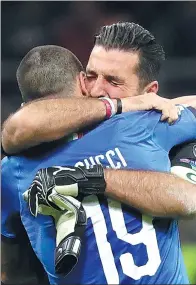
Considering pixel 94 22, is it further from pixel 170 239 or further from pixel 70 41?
pixel 170 239

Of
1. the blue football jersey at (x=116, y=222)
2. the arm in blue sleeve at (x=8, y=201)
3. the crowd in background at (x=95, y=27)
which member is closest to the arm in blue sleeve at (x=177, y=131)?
the blue football jersey at (x=116, y=222)

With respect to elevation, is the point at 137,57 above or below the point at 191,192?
above

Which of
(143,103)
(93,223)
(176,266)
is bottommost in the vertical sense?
(176,266)

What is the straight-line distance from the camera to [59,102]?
2.10 m

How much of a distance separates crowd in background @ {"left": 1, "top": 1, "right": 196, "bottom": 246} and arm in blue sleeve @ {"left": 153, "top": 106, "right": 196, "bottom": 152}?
197 cm

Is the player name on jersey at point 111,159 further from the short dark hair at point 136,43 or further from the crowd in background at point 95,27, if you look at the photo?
the crowd in background at point 95,27

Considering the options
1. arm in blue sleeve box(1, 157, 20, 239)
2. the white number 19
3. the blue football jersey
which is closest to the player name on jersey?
the blue football jersey

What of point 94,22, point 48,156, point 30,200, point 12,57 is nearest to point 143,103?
point 48,156

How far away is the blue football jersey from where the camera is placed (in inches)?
81.4

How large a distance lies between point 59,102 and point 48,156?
0.56 ft

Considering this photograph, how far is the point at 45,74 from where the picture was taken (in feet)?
7.47

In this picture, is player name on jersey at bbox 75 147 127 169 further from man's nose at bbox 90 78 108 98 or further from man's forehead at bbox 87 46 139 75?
man's forehead at bbox 87 46 139 75

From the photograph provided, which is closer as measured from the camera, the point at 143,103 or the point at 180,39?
the point at 143,103

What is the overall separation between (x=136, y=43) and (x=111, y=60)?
117mm
